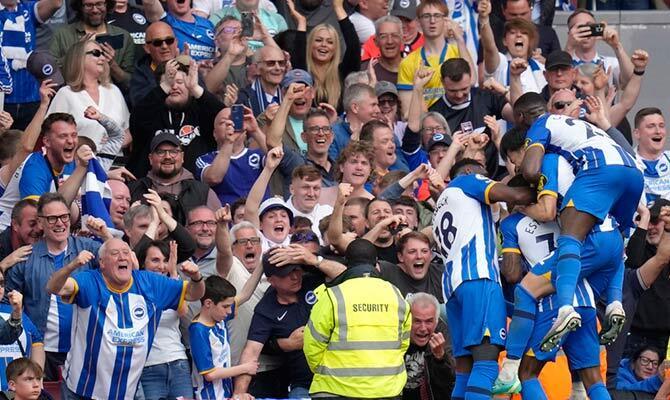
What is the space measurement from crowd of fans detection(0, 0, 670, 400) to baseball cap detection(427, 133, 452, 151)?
10 cm

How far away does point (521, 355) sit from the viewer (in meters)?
14.7

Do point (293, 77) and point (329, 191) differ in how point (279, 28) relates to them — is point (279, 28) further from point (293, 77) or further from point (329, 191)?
Answer: point (329, 191)

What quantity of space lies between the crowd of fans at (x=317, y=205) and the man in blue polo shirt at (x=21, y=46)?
0.02 meters

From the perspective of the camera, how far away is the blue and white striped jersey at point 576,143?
14656 mm

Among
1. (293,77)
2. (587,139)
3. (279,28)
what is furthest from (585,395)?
(279,28)

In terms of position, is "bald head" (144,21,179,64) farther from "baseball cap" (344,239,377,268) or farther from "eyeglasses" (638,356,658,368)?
"eyeglasses" (638,356,658,368)

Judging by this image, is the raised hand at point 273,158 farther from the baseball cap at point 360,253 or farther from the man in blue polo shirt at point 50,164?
the baseball cap at point 360,253

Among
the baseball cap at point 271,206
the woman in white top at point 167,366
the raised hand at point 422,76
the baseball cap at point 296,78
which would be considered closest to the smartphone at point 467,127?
the raised hand at point 422,76

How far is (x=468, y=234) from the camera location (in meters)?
15.0

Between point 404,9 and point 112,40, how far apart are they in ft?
12.4

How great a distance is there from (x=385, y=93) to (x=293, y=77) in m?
1.18

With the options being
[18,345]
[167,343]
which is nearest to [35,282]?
[18,345]

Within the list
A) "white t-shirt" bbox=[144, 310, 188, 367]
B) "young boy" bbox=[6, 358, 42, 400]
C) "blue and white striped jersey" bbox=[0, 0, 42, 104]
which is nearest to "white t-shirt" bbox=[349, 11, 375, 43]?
"blue and white striped jersey" bbox=[0, 0, 42, 104]

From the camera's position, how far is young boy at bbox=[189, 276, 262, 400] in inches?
615
